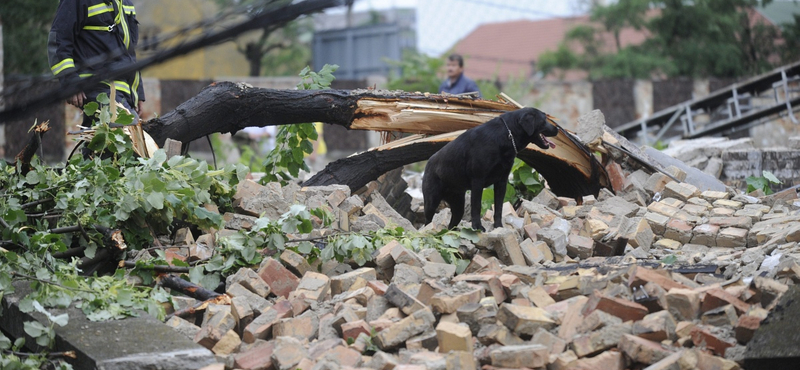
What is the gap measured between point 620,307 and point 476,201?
59.6 inches

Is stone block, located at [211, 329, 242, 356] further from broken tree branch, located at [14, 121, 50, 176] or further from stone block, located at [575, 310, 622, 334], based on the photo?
broken tree branch, located at [14, 121, 50, 176]

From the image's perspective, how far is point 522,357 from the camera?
3.14 m

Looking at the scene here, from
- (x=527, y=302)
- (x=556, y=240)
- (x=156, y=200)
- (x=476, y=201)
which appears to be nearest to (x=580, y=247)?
(x=556, y=240)

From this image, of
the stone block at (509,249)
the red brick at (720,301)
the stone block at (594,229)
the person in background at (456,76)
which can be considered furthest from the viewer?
the person in background at (456,76)

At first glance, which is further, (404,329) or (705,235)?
(705,235)

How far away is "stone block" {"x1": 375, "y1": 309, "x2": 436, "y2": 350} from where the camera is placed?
3410 millimetres

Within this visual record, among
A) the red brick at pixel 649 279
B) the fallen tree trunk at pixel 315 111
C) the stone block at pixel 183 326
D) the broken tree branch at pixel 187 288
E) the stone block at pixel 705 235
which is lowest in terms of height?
the stone block at pixel 183 326

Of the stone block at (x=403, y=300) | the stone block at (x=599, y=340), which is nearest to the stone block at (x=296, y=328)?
the stone block at (x=403, y=300)

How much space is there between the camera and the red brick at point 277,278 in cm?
414

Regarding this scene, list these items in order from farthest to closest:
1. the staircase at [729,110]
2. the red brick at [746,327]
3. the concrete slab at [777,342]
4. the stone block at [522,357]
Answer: the staircase at [729,110]
the red brick at [746,327]
the stone block at [522,357]
the concrete slab at [777,342]

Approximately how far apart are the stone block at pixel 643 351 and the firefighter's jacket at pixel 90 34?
370 cm

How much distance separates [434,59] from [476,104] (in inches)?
373

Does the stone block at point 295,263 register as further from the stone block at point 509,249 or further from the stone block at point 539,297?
the stone block at point 539,297

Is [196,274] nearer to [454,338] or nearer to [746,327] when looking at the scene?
[454,338]
